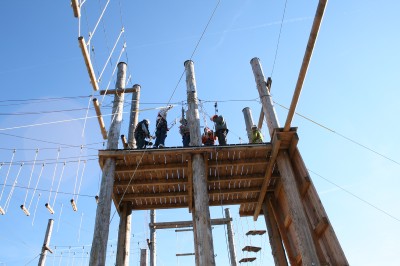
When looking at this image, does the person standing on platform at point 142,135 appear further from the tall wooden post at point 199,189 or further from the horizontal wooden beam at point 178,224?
the horizontal wooden beam at point 178,224

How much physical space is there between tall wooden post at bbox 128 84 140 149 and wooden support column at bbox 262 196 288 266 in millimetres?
4284

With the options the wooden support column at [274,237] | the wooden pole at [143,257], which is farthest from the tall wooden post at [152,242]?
the wooden support column at [274,237]

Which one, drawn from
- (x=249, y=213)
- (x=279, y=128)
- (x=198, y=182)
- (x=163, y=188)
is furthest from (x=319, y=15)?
(x=249, y=213)

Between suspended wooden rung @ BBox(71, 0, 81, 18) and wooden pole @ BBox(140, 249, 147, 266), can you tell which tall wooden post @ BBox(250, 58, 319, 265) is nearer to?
suspended wooden rung @ BBox(71, 0, 81, 18)

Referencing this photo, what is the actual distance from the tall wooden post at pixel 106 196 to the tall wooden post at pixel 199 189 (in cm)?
183

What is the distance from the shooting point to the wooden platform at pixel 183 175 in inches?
313

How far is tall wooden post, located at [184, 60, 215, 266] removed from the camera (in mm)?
6598

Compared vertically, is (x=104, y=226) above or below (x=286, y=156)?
below

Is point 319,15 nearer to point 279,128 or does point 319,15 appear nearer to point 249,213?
point 279,128

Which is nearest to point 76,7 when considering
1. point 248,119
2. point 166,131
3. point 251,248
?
point 166,131

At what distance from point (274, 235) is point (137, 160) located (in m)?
4.15

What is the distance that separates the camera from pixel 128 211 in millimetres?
9570

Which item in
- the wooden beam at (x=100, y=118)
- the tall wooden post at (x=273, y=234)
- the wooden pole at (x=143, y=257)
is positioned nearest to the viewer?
the wooden beam at (x=100, y=118)

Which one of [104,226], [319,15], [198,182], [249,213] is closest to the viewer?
[319,15]
